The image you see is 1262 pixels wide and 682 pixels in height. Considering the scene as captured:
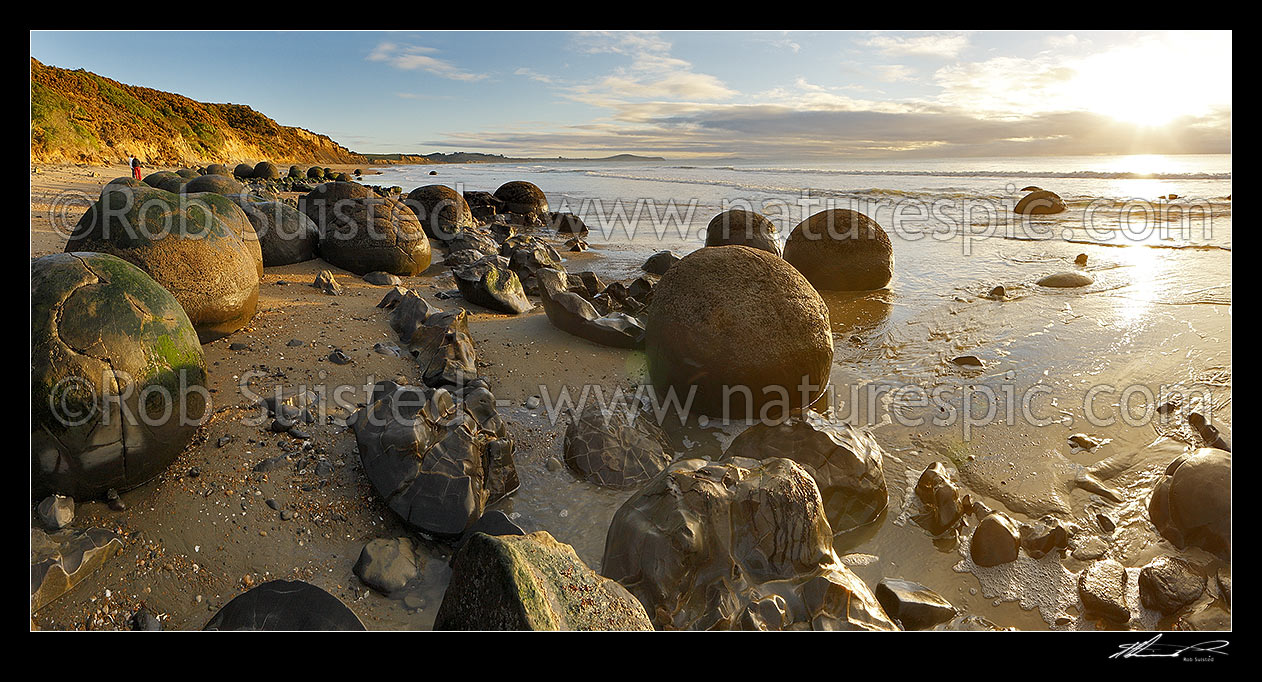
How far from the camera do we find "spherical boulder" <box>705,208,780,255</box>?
1184 centimetres

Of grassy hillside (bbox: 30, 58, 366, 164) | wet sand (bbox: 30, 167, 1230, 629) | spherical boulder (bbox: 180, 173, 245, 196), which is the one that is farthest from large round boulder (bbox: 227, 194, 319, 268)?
grassy hillside (bbox: 30, 58, 366, 164)

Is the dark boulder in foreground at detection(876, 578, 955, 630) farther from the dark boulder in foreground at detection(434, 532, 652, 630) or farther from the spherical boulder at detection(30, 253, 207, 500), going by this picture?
the spherical boulder at detection(30, 253, 207, 500)

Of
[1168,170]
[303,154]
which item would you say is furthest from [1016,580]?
[303,154]

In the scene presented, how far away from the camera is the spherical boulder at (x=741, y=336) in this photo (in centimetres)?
526

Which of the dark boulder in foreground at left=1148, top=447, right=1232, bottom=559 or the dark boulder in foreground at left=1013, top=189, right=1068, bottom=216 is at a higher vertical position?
the dark boulder in foreground at left=1013, top=189, right=1068, bottom=216

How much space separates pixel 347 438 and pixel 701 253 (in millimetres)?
3233

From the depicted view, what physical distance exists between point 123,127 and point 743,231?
38.8 meters

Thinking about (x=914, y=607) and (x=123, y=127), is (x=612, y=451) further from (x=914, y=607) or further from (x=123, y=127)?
(x=123, y=127)

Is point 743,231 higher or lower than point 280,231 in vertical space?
higher

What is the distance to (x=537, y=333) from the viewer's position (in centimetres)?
711

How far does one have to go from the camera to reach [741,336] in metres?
5.25

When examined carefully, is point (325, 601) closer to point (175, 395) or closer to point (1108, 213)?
point (175, 395)


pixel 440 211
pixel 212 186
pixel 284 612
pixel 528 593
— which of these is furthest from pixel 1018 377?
pixel 212 186
